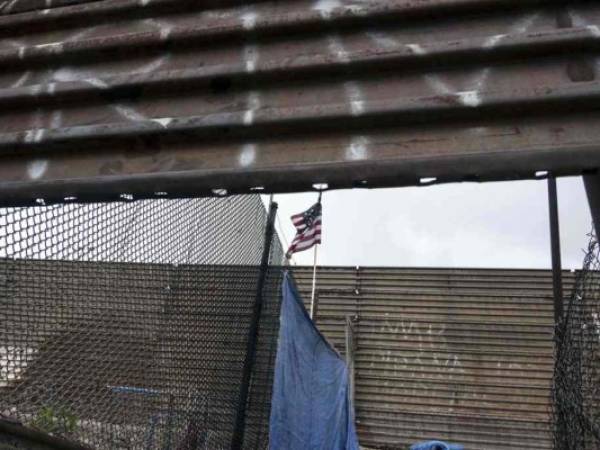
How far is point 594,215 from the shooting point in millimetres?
1656

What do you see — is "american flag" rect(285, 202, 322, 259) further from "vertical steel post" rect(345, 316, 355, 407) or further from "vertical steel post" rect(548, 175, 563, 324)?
"vertical steel post" rect(345, 316, 355, 407)

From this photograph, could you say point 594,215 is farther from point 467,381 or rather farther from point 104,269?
point 467,381

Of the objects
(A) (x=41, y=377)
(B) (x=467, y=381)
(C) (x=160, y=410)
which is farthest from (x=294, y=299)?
(B) (x=467, y=381)

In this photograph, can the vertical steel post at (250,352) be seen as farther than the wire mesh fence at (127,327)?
Yes

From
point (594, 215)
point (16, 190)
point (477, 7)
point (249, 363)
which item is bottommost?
point (249, 363)

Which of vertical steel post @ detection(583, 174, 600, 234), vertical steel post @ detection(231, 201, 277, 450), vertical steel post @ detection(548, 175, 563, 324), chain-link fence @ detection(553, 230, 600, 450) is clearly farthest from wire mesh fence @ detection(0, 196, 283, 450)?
vertical steel post @ detection(548, 175, 563, 324)

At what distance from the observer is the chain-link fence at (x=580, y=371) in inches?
116

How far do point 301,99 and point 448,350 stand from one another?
12078 millimetres

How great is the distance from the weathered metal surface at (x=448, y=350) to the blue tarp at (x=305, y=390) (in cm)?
575

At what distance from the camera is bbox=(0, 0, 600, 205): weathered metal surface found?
1390 millimetres

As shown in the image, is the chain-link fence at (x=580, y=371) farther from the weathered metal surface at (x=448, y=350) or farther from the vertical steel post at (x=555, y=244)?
the weathered metal surface at (x=448, y=350)

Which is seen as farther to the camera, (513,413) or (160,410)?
(513,413)

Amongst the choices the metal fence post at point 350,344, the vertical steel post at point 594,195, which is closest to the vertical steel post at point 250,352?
the vertical steel post at point 594,195

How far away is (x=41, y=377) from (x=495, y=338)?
11.6m
